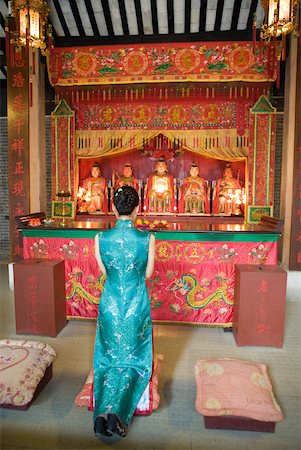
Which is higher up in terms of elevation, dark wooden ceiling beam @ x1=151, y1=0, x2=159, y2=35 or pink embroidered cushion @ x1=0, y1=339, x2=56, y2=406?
dark wooden ceiling beam @ x1=151, y1=0, x2=159, y2=35

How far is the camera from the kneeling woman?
1.87m

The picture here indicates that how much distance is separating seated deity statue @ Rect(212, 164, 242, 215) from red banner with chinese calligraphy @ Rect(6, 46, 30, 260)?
3330 mm

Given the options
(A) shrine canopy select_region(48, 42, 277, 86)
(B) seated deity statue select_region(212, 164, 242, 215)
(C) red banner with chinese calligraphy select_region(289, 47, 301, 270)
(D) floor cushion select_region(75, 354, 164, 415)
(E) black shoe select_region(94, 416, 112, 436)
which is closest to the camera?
(E) black shoe select_region(94, 416, 112, 436)

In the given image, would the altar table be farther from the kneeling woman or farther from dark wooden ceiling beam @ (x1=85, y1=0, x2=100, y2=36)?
dark wooden ceiling beam @ (x1=85, y1=0, x2=100, y2=36)

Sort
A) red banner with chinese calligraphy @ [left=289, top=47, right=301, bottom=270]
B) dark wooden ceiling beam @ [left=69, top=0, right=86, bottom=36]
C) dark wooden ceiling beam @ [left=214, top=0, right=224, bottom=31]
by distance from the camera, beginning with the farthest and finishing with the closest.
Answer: dark wooden ceiling beam @ [left=69, top=0, right=86, bottom=36], dark wooden ceiling beam @ [left=214, top=0, right=224, bottom=31], red banner with chinese calligraphy @ [left=289, top=47, right=301, bottom=270]

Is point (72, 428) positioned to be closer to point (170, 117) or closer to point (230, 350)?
point (230, 350)

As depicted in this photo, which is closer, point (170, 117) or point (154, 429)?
point (154, 429)

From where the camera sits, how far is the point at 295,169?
4.43 meters

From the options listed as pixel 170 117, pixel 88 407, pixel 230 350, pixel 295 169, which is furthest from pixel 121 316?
pixel 170 117

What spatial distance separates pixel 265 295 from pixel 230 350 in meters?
0.57

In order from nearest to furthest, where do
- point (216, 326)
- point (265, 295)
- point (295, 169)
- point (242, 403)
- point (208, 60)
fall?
point (242, 403) → point (265, 295) → point (216, 326) → point (295, 169) → point (208, 60)

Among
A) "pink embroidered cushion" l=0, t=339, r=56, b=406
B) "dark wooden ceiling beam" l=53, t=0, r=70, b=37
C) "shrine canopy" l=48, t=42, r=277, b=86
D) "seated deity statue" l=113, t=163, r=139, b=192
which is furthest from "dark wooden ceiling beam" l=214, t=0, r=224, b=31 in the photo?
"pink embroidered cushion" l=0, t=339, r=56, b=406

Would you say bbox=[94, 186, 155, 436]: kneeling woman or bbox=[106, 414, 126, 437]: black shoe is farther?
bbox=[94, 186, 155, 436]: kneeling woman

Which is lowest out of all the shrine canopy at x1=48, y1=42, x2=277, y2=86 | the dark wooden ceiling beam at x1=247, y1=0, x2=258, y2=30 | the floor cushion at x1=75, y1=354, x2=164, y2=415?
the floor cushion at x1=75, y1=354, x2=164, y2=415
